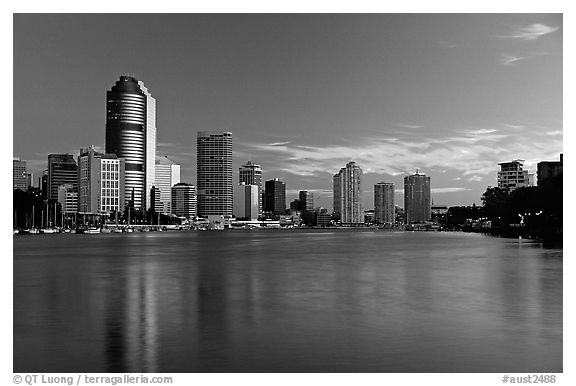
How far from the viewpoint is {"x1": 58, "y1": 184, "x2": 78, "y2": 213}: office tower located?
600 feet

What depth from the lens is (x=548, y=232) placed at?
212ft

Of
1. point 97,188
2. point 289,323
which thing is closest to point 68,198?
point 97,188

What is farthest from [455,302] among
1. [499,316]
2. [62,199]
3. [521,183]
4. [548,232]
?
[62,199]

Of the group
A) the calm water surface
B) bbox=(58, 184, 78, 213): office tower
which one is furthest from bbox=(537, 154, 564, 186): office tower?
bbox=(58, 184, 78, 213): office tower

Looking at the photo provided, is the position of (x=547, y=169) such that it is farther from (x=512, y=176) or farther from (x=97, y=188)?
(x=97, y=188)

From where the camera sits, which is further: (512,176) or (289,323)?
(512,176)

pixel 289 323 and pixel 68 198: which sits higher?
pixel 68 198

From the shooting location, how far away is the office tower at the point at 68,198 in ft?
600

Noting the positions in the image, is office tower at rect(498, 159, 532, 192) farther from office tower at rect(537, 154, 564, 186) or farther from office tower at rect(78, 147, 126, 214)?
office tower at rect(78, 147, 126, 214)

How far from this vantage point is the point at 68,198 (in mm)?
191875

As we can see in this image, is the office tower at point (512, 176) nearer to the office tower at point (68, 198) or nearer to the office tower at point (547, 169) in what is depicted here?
the office tower at point (547, 169)
